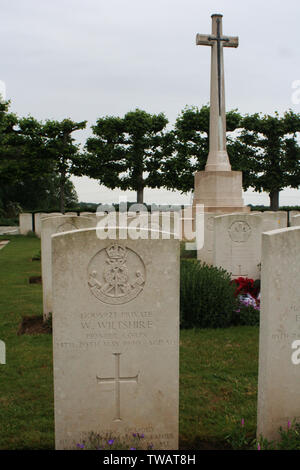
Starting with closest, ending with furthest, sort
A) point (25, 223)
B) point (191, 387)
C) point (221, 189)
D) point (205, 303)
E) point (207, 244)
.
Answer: point (191, 387) → point (205, 303) → point (207, 244) → point (221, 189) → point (25, 223)

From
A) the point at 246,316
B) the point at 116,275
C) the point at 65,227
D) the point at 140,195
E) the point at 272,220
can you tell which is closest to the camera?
the point at 116,275

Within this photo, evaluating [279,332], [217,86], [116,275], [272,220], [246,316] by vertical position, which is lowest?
[246,316]

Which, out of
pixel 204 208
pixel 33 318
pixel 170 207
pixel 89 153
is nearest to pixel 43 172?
pixel 89 153

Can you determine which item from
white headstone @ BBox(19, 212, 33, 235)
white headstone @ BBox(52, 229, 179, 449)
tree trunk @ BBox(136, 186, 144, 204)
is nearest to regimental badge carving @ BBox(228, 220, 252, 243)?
white headstone @ BBox(52, 229, 179, 449)

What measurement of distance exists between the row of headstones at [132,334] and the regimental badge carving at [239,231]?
4912 millimetres

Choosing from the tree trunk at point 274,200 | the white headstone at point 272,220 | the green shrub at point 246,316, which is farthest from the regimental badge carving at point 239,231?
the tree trunk at point 274,200

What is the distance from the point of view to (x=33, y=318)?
6.68 metres

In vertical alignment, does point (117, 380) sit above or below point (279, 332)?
below

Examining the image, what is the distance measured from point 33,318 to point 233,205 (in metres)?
12.5

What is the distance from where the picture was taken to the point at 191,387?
14.0ft

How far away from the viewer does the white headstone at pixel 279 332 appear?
10.2 feet

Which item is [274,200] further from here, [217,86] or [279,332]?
[279,332]

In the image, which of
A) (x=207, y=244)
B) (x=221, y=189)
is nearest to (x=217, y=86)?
(x=221, y=189)

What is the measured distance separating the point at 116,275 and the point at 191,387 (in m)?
1.84
